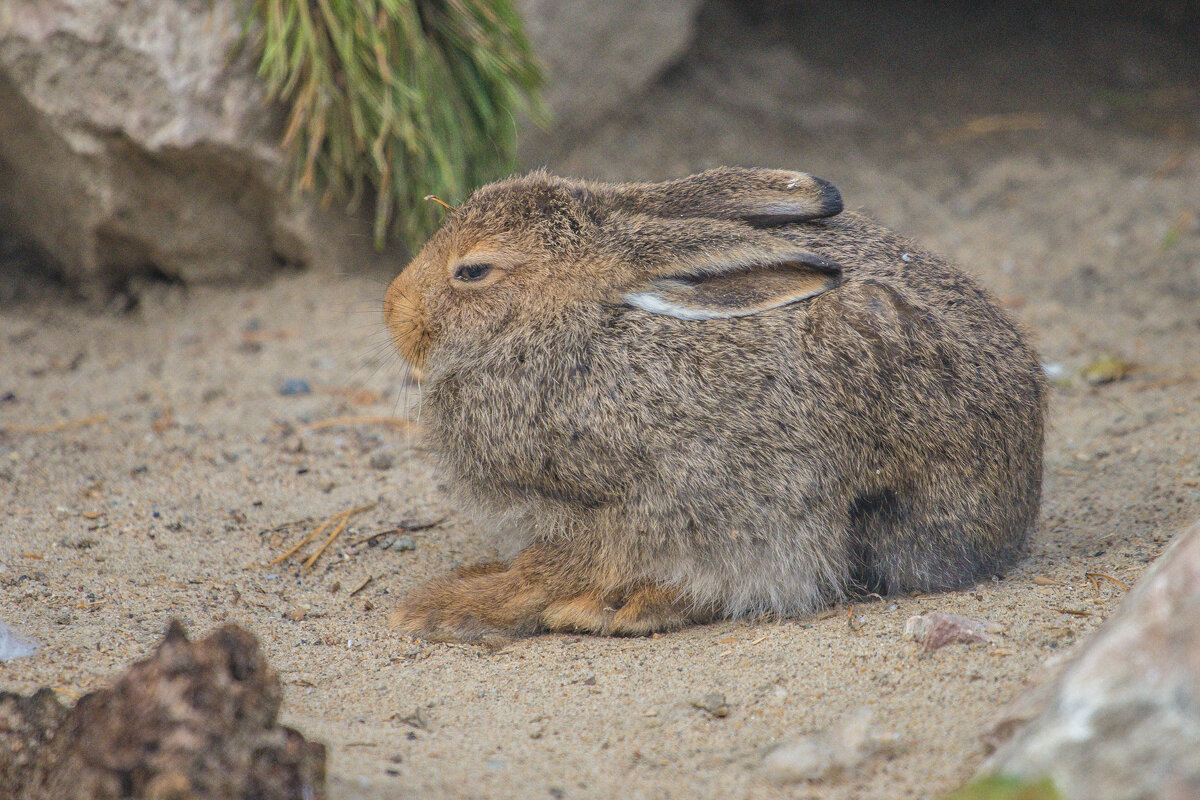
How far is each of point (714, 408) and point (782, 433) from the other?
23 centimetres

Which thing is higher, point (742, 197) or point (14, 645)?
point (742, 197)

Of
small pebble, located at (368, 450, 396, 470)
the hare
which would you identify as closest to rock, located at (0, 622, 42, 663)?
the hare

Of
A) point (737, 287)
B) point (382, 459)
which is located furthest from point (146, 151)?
point (737, 287)

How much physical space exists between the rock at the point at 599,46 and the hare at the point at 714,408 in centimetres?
312

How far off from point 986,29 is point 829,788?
25.1 ft

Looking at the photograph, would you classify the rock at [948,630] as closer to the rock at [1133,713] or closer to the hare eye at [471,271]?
the rock at [1133,713]

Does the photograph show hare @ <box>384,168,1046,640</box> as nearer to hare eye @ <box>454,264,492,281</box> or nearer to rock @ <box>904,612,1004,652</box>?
hare eye @ <box>454,264,492,281</box>

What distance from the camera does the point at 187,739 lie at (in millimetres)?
2262

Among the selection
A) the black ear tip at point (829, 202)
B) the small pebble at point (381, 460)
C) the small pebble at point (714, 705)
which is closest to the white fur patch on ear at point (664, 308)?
the black ear tip at point (829, 202)

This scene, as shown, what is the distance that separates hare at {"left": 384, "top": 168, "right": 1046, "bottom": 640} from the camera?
3.59 m

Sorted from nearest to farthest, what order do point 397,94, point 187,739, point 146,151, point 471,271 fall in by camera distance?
1. point 187,739
2. point 471,271
3. point 397,94
4. point 146,151

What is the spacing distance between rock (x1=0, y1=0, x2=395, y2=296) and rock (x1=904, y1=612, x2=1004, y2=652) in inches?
168

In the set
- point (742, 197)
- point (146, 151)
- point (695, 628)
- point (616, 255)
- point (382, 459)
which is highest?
point (742, 197)

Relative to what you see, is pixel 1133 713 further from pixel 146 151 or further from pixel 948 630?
pixel 146 151
